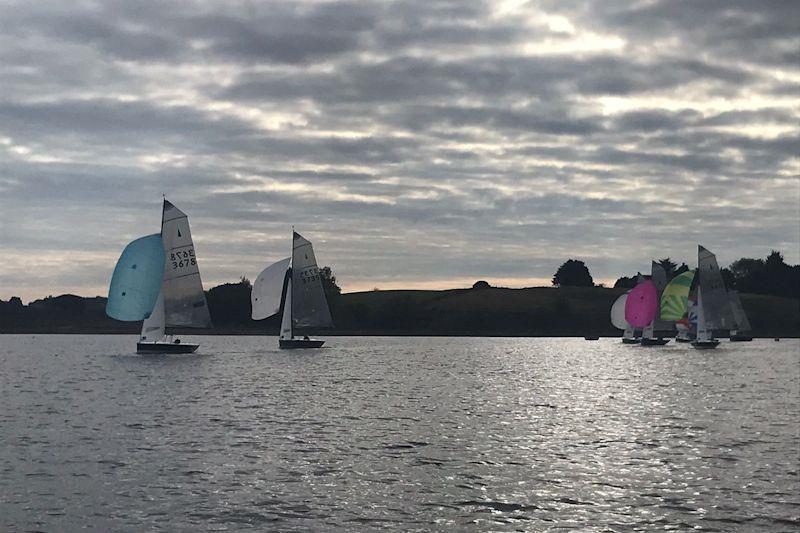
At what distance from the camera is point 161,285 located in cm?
9856

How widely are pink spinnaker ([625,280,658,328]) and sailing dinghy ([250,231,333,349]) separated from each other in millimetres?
54891

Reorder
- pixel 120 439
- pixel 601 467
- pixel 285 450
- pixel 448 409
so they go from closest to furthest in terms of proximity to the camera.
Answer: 1. pixel 601 467
2. pixel 285 450
3. pixel 120 439
4. pixel 448 409

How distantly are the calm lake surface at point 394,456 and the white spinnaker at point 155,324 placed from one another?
1878 centimetres

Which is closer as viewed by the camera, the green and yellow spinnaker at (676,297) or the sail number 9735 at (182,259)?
the sail number 9735 at (182,259)

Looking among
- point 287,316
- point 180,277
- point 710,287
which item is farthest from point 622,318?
point 180,277

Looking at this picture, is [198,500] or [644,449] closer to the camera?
[198,500]

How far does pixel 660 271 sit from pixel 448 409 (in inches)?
4587


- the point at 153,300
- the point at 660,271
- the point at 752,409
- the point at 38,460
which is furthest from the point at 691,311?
the point at 38,460

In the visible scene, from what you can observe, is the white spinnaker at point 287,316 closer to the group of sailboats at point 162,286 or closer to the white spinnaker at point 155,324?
the group of sailboats at point 162,286

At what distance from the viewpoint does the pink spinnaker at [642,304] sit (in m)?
154

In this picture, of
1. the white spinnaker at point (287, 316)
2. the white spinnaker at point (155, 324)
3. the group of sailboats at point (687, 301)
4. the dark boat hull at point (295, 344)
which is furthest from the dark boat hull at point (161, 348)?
the group of sailboats at point (687, 301)

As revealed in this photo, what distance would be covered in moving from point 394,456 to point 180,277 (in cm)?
6566

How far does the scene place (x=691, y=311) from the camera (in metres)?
166

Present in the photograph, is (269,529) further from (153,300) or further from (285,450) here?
(153,300)
